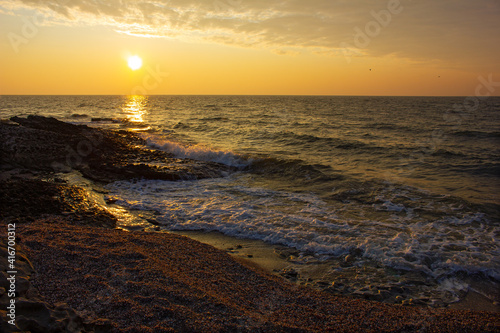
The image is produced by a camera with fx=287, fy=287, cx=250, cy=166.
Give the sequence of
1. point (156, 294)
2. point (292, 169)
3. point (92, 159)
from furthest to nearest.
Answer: point (292, 169) → point (92, 159) → point (156, 294)

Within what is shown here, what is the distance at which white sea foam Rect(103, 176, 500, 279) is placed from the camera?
238 inches

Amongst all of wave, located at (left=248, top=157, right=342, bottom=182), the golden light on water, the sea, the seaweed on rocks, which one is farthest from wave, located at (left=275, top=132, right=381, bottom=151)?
the golden light on water

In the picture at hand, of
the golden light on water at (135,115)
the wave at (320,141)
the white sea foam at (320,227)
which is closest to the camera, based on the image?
the white sea foam at (320,227)

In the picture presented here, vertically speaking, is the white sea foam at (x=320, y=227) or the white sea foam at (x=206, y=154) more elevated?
the white sea foam at (x=206, y=154)

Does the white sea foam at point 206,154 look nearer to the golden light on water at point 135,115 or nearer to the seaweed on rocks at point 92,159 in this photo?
the seaweed on rocks at point 92,159

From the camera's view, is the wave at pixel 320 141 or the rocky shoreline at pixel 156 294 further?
the wave at pixel 320 141

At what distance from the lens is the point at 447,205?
30.2ft

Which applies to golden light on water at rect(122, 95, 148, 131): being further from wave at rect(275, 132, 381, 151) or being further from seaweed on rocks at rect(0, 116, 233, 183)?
wave at rect(275, 132, 381, 151)

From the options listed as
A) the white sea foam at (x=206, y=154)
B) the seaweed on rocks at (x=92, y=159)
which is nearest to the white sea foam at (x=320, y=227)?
the seaweed on rocks at (x=92, y=159)

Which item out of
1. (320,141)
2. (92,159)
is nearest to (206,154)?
(92,159)

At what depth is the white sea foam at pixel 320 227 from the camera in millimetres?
6055

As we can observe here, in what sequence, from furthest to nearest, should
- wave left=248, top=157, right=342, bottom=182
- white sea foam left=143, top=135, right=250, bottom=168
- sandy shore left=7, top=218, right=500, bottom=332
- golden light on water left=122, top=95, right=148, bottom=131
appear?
golden light on water left=122, top=95, right=148, bottom=131, white sea foam left=143, top=135, right=250, bottom=168, wave left=248, top=157, right=342, bottom=182, sandy shore left=7, top=218, right=500, bottom=332

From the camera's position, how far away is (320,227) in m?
Result: 7.45

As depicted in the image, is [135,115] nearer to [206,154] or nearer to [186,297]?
[206,154]
